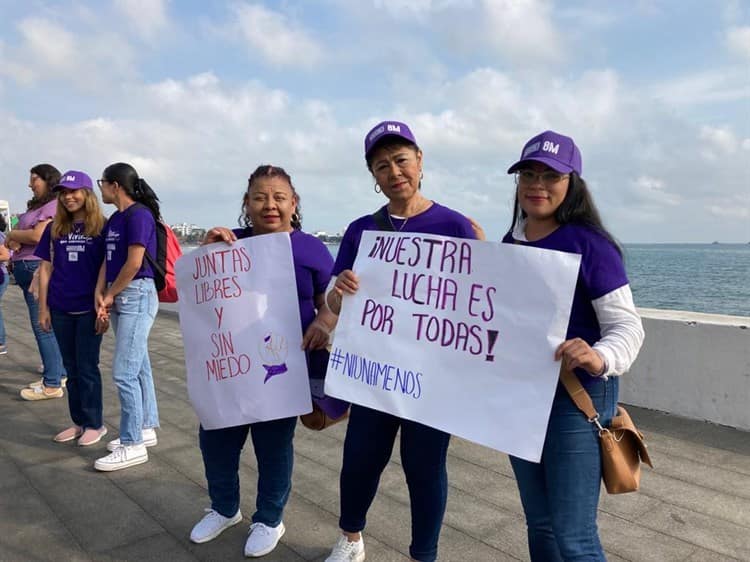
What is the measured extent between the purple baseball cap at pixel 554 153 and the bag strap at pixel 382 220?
722 millimetres

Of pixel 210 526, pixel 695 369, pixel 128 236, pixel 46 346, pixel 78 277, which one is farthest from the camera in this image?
pixel 46 346

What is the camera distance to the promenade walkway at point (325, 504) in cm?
290

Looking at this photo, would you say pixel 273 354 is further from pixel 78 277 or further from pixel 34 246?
pixel 34 246

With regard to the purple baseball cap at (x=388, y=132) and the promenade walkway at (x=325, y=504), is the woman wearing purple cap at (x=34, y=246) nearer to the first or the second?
the promenade walkway at (x=325, y=504)

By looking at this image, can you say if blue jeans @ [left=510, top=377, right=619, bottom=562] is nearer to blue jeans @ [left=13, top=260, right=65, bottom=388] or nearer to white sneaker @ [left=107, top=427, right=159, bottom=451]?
white sneaker @ [left=107, top=427, right=159, bottom=451]

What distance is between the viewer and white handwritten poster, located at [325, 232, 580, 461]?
1.93 metres

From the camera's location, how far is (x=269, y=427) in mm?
2896

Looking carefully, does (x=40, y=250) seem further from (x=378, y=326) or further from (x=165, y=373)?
(x=378, y=326)

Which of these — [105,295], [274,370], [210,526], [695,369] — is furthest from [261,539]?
[695,369]

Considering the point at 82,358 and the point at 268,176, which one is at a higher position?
the point at 268,176

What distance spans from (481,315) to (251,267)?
1224 mm

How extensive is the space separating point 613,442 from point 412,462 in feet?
2.97

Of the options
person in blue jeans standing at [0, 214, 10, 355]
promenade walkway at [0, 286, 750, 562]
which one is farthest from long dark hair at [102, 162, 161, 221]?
person in blue jeans standing at [0, 214, 10, 355]

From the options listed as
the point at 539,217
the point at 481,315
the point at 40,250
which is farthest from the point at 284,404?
the point at 40,250
